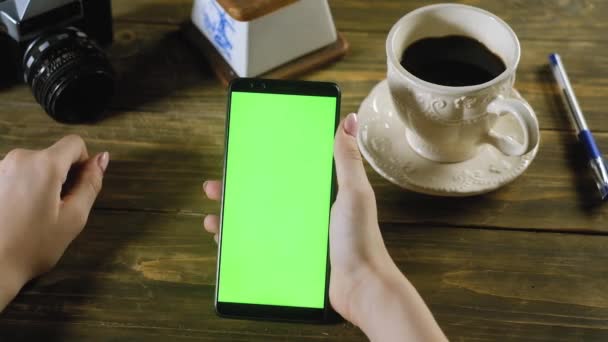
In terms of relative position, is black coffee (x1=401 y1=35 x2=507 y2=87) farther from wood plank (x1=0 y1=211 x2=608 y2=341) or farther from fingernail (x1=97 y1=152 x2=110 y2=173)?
fingernail (x1=97 y1=152 x2=110 y2=173)

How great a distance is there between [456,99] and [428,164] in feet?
0.31

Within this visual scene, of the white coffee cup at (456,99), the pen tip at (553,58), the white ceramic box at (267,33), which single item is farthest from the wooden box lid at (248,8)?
the pen tip at (553,58)

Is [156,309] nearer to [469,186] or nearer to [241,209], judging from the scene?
[241,209]

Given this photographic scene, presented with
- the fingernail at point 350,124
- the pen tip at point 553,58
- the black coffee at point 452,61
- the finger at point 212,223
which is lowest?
the finger at point 212,223

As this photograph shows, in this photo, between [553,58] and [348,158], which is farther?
[553,58]

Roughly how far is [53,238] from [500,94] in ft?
1.24

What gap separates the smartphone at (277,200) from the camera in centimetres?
54

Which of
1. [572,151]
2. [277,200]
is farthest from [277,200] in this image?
[572,151]

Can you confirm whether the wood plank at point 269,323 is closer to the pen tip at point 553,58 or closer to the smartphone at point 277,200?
the smartphone at point 277,200

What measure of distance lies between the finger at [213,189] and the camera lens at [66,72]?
0.14 m

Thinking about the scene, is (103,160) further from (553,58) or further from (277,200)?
(553,58)

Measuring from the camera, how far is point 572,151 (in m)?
0.64

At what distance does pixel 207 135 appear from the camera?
650mm

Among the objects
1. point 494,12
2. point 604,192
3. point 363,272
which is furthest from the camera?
point 494,12
